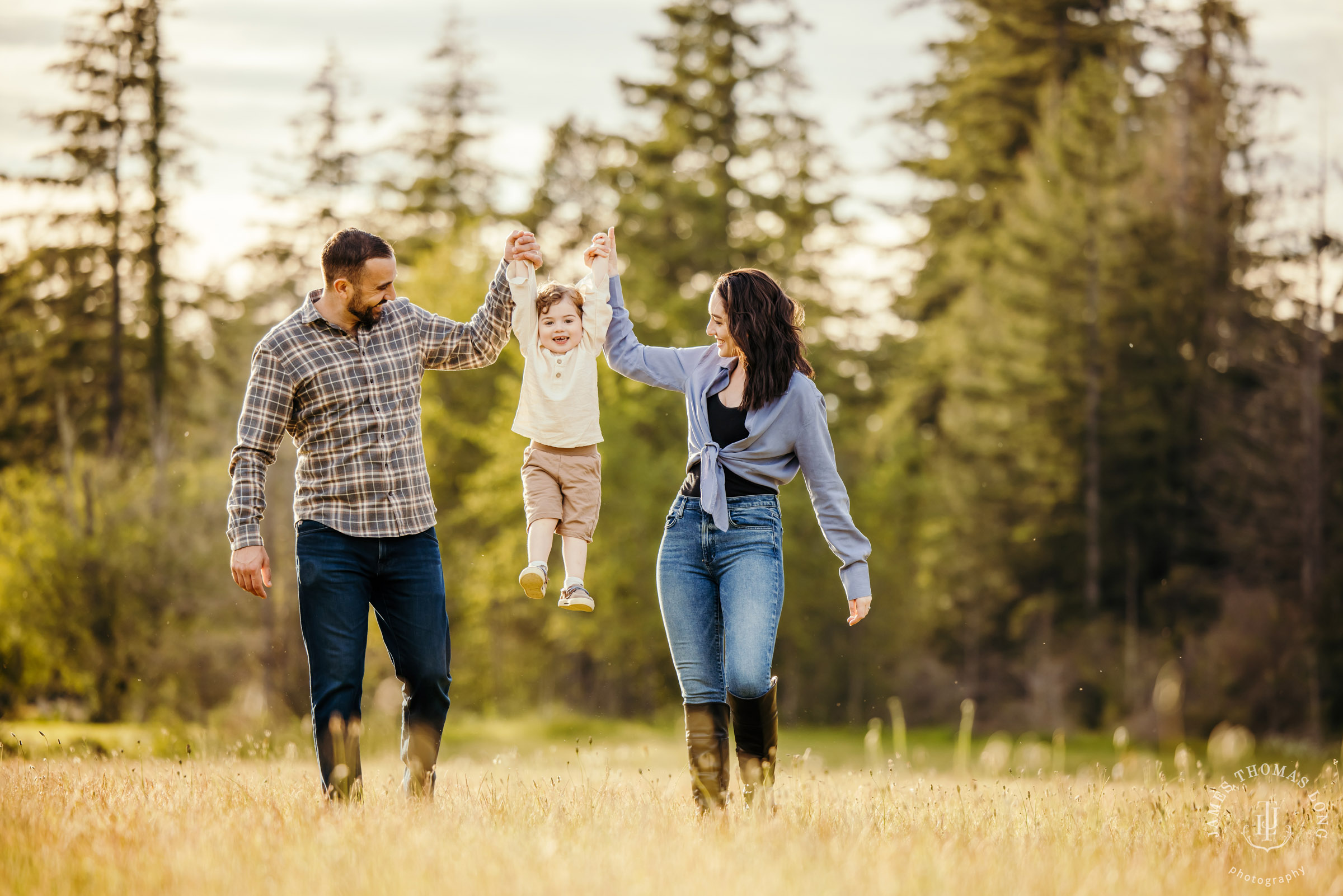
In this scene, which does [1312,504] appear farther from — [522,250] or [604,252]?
[522,250]

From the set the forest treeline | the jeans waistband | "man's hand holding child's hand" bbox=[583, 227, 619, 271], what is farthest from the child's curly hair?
the forest treeline

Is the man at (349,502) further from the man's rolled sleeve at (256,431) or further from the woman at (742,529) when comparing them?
the woman at (742,529)

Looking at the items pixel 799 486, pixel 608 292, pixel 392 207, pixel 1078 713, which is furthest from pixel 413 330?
pixel 392 207

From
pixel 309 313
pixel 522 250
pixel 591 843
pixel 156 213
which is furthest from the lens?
pixel 156 213

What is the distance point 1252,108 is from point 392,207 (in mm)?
20846

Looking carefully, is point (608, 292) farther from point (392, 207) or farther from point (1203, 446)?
point (392, 207)

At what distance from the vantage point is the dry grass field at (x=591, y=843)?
11.2 feet

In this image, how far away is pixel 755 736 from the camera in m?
4.62

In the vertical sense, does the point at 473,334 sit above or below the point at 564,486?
above

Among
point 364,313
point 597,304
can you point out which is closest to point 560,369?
point 597,304

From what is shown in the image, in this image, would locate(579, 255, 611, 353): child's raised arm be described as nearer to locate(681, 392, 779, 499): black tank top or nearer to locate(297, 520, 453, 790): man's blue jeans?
locate(681, 392, 779, 499): black tank top

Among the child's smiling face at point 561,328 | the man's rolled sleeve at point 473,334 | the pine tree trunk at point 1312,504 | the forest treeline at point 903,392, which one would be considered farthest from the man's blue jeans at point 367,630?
the pine tree trunk at point 1312,504

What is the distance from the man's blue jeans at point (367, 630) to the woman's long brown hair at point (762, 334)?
150 centimetres

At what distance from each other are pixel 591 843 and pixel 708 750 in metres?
0.74
